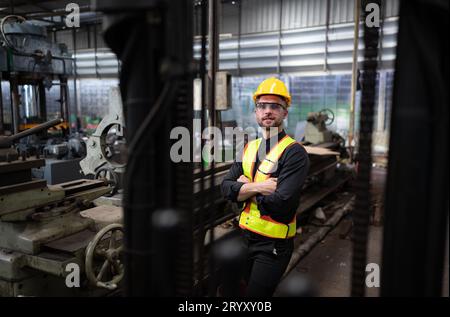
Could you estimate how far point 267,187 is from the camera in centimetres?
172

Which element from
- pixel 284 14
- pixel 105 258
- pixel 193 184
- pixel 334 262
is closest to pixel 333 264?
pixel 334 262

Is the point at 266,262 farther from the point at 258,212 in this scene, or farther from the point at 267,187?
the point at 267,187

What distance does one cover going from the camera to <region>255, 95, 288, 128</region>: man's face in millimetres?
1797

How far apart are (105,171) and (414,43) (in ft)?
10.5

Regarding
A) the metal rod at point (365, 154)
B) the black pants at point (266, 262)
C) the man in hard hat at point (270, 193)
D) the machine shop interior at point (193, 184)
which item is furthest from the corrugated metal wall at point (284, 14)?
the metal rod at point (365, 154)

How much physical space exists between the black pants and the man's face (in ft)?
1.80

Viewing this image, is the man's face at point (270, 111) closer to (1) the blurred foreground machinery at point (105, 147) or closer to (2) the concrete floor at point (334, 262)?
(2) the concrete floor at point (334, 262)

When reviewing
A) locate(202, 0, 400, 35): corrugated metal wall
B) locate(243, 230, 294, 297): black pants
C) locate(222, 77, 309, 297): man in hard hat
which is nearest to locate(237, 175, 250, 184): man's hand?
locate(222, 77, 309, 297): man in hard hat

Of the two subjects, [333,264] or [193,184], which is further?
[333,264]

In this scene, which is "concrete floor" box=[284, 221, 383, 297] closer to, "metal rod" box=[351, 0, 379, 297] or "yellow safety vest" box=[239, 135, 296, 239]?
"yellow safety vest" box=[239, 135, 296, 239]

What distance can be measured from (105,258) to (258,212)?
3.51 ft

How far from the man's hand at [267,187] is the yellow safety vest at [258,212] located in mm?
66

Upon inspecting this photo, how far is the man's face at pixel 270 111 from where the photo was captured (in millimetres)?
1797

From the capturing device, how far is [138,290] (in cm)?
95
